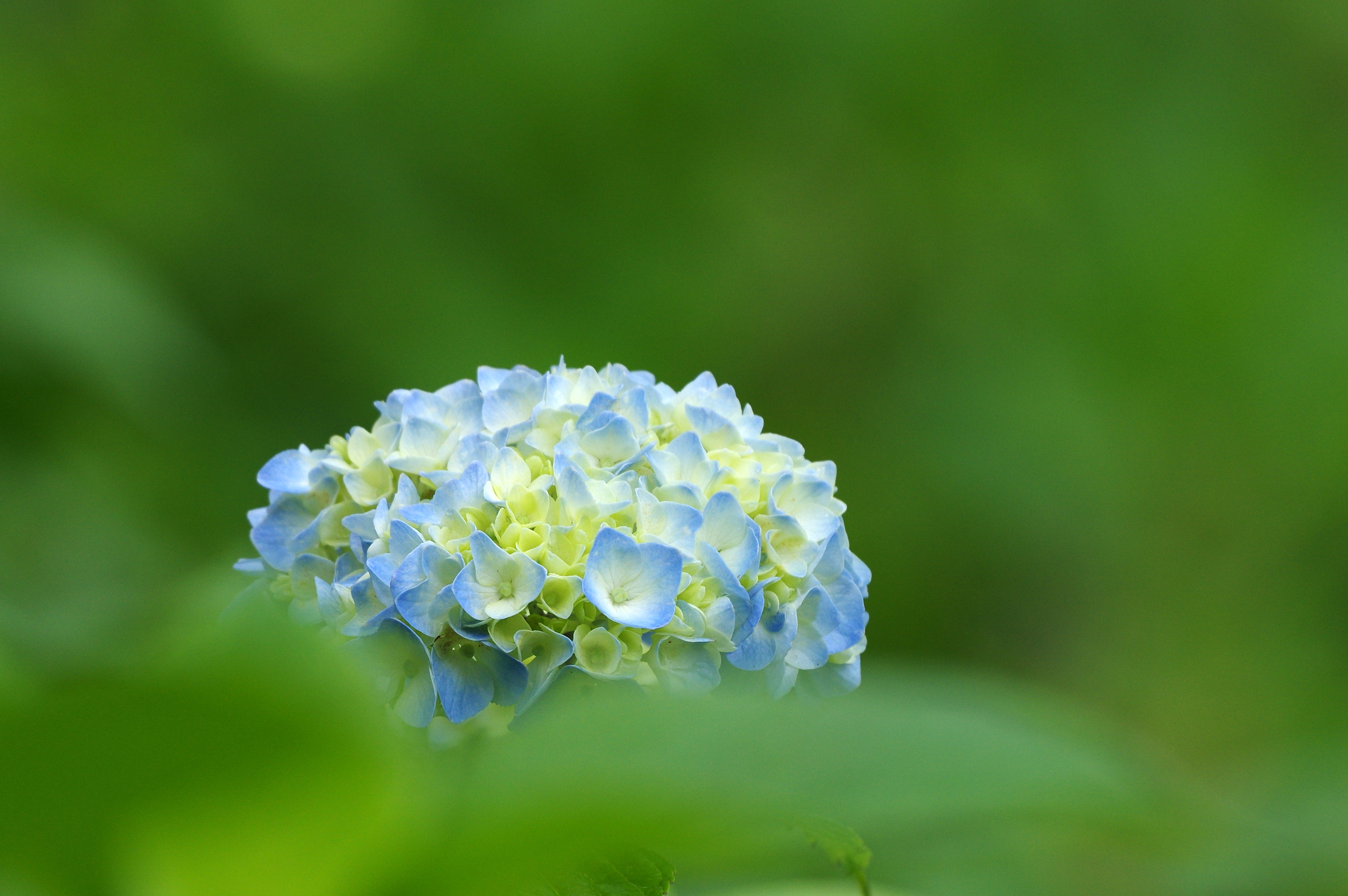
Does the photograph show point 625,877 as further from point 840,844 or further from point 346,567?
point 346,567

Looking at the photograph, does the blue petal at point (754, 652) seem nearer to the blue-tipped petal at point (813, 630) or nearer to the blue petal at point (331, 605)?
the blue-tipped petal at point (813, 630)

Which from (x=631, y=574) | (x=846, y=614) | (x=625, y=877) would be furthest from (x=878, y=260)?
(x=625, y=877)

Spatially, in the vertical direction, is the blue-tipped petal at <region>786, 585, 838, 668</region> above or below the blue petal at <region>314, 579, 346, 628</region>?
above

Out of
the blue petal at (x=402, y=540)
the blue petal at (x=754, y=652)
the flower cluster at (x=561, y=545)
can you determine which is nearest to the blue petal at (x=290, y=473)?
the flower cluster at (x=561, y=545)

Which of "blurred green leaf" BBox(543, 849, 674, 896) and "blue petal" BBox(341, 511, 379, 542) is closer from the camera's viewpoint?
"blurred green leaf" BBox(543, 849, 674, 896)

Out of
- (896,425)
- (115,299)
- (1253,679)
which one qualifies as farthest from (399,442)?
(1253,679)

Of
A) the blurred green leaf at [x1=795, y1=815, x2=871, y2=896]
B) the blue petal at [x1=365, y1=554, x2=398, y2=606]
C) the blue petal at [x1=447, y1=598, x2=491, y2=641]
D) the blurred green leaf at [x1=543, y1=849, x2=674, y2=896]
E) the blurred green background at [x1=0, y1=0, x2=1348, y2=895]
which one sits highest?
the blurred green background at [x1=0, y1=0, x2=1348, y2=895]

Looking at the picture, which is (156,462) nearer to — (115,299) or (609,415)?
(115,299)

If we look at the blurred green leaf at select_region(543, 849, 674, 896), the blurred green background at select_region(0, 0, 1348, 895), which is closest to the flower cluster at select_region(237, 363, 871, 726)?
the blurred green leaf at select_region(543, 849, 674, 896)

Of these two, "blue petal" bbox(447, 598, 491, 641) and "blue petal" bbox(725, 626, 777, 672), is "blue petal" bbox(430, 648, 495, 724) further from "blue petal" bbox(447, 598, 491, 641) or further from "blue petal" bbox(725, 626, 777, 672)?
"blue petal" bbox(725, 626, 777, 672)
